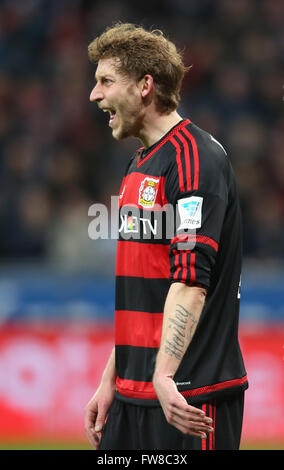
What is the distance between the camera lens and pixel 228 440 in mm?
3072

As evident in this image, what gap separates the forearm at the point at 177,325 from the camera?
8.95 feet

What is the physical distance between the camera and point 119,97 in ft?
10.5


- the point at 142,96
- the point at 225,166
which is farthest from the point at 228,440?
the point at 142,96

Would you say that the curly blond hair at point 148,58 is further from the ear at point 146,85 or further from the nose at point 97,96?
the nose at point 97,96

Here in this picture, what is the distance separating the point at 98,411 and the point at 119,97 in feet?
4.36

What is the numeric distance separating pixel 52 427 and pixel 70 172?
2939 millimetres

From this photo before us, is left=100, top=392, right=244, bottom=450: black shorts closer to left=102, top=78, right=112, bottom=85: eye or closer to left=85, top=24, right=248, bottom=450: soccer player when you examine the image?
left=85, top=24, right=248, bottom=450: soccer player

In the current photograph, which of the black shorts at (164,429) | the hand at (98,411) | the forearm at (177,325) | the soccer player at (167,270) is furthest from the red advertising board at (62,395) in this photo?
the forearm at (177,325)

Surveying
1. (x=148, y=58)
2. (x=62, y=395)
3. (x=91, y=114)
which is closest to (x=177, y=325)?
(x=148, y=58)

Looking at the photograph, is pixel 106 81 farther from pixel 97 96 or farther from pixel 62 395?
pixel 62 395

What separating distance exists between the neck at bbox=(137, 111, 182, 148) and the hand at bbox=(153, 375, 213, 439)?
103 cm

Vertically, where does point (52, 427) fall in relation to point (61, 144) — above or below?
below

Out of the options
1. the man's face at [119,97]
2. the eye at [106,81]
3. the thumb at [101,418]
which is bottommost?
the thumb at [101,418]

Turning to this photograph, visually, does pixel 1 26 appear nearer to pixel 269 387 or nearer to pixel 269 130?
pixel 269 130
